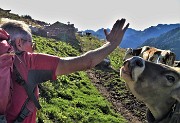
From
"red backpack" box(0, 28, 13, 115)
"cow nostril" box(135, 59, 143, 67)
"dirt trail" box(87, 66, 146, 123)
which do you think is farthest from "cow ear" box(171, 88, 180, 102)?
"dirt trail" box(87, 66, 146, 123)

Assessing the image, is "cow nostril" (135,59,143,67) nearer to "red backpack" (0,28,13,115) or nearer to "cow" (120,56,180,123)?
"cow" (120,56,180,123)

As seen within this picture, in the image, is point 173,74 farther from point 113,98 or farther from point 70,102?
point 113,98

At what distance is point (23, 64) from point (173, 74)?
201 centimetres

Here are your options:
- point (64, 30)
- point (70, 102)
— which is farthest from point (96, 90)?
point (64, 30)

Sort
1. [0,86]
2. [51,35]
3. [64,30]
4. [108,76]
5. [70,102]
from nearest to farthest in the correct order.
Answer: [0,86] < [70,102] < [108,76] < [51,35] < [64,30]

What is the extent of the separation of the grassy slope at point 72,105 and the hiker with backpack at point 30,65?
8285 millimetres

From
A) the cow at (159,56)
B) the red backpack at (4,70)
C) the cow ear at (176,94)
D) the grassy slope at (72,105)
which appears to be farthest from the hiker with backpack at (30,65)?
the cow at (159,56)

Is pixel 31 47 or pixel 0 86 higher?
pixel 31 47

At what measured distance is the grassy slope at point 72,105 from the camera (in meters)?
15.3

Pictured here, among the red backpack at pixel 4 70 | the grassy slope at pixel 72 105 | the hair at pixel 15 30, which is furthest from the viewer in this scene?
the grassy slope at pixel 72 105

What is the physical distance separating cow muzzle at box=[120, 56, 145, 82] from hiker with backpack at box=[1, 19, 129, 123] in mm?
294

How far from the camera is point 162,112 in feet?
18.5

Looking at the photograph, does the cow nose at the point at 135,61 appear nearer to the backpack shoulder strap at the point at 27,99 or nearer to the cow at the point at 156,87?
the cow at the point at 156,87

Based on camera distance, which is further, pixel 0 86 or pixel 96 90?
pixel 96 90
